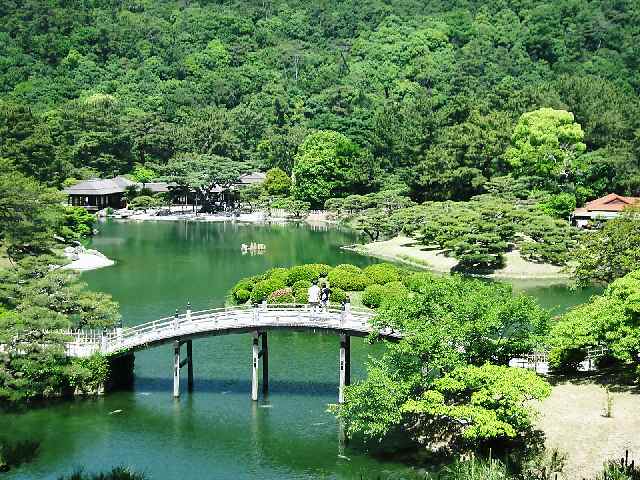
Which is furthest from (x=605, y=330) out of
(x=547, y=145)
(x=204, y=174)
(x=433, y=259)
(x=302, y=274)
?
(x=204, y=174)

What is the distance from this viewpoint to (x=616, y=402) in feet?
79.6

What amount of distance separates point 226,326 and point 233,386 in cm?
257

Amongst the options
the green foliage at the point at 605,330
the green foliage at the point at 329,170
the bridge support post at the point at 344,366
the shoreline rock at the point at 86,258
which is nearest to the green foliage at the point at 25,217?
the shoreline rock at the point at 86,258

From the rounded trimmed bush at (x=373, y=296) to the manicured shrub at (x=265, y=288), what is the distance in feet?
13.1

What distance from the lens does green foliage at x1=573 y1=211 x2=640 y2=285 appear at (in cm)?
3478

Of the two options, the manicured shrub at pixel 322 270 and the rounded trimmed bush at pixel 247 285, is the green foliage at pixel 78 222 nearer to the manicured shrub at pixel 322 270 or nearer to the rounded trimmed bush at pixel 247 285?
the rounded trimmed bush at pixel 247 285

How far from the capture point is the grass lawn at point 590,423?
22219 mm

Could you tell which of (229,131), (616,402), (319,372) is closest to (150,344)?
(319,372)

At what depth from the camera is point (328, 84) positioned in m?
124

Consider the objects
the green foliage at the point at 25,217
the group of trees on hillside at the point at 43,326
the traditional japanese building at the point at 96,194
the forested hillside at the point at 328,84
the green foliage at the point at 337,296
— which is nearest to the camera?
the group of trees on hillside at the point at 43,326

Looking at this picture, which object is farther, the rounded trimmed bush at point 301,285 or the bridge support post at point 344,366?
the rounded trimmed bush at point 301,285

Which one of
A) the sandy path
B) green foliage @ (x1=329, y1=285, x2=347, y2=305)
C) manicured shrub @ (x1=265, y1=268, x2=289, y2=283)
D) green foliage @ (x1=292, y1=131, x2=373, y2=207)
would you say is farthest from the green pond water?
green foliage @ (x1=292, y1=131, x2=373, y2=207)

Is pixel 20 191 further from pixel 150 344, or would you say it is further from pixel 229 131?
pixel 229 131

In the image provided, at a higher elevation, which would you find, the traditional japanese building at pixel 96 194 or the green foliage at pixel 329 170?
the green foliage at pixel 329 170
